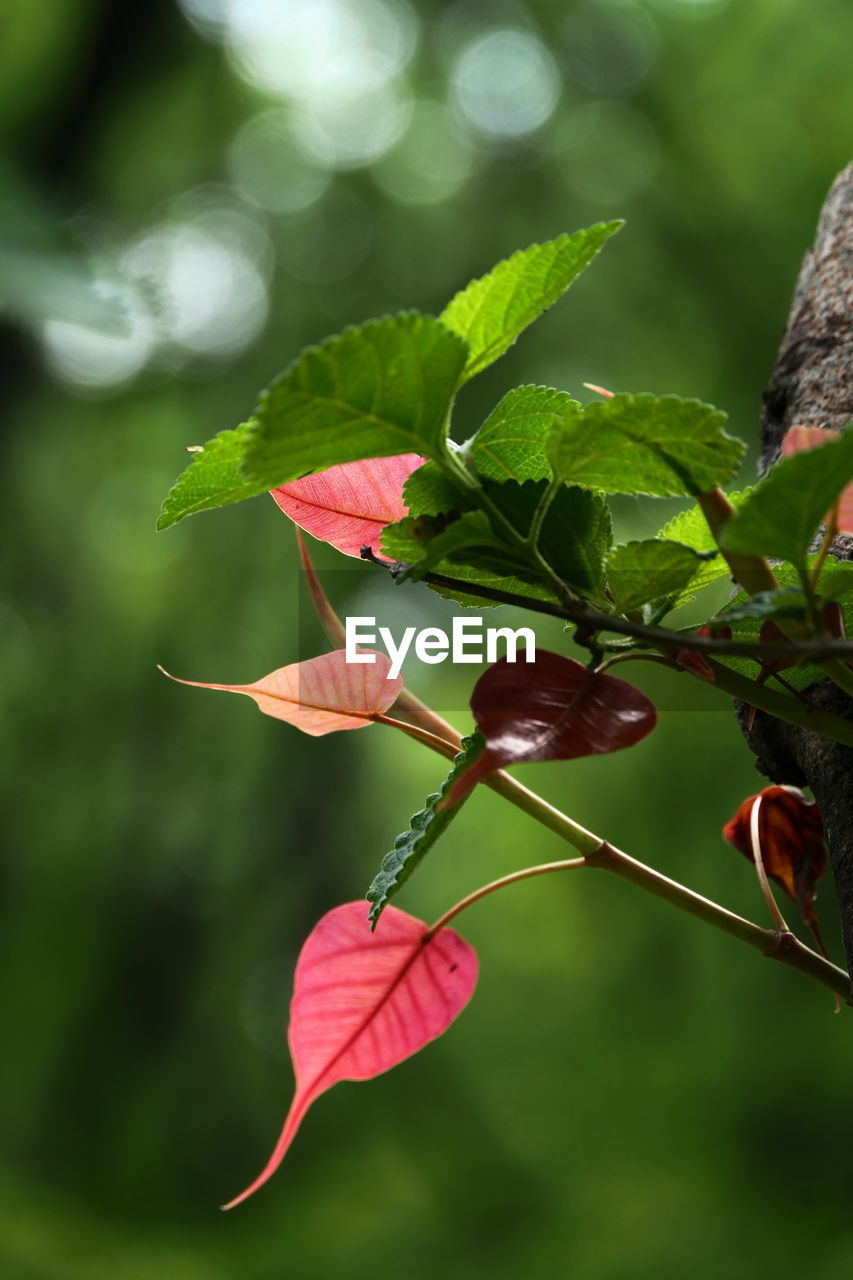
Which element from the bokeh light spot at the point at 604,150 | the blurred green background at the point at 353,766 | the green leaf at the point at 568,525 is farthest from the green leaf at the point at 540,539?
the bokeh light spot at the point at 604,150

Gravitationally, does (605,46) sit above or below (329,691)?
above

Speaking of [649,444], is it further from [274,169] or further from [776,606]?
[274,169]

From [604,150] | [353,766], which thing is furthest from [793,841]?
[604,150]

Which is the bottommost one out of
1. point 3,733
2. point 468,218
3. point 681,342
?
point 3,733

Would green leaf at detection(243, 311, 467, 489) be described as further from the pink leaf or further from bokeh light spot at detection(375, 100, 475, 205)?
bokeh light spot at detection(375, 100, 475, 205)

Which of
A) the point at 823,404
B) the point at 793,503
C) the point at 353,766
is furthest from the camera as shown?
the point at 353,766

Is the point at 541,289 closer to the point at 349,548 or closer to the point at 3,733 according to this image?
the point at 349,548

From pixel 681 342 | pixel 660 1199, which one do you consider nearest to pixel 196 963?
pixel 660 1199
